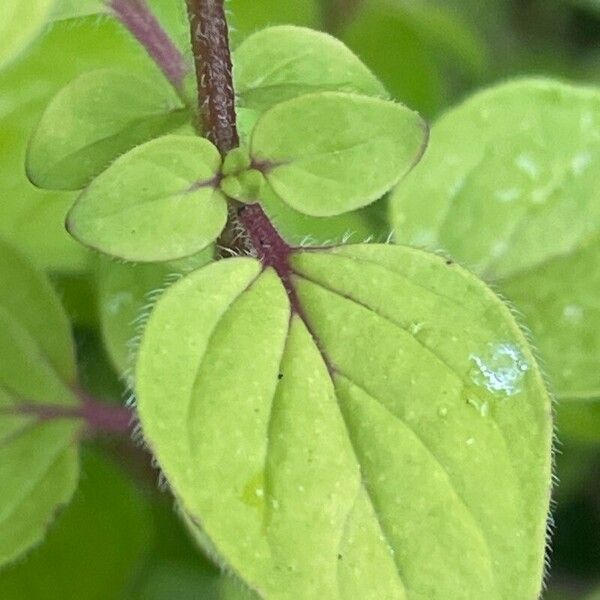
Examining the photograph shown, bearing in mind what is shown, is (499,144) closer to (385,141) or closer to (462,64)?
(385,141)

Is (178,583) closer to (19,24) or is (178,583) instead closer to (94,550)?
(94,550)

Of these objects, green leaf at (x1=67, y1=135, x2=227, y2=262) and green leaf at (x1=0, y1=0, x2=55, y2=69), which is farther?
green leaf at (x1=67, y1=135, x2=227, y2=262)

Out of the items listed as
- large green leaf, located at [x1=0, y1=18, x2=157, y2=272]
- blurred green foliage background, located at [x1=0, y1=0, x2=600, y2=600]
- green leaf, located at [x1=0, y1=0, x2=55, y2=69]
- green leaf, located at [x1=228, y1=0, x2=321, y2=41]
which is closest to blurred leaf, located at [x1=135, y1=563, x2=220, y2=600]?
blurred green foliage background, located at [x1=0, y1=0, x2=600, y2=600]

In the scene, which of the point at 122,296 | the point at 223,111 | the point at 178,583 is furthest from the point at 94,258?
the point at 178,583

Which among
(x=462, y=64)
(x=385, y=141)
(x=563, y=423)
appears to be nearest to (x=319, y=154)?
(x=385, y=141)

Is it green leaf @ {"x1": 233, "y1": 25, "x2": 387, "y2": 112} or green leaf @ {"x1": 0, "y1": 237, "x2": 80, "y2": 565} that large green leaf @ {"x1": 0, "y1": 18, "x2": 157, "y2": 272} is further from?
green leaf @ {"x1": 233, "y1": 25, "x2": 387, "y2": 112}

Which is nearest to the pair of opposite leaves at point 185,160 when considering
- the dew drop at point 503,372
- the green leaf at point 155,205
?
the green leaf at point 155,205
